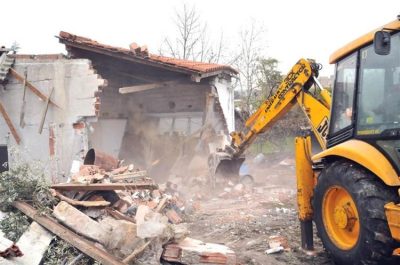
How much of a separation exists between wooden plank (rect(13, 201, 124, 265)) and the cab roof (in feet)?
11.8

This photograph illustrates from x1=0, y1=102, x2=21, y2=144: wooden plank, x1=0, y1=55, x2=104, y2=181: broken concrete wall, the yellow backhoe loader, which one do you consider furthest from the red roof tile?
the yellow backhoe loader

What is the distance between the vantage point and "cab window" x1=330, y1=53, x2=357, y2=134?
4918mm

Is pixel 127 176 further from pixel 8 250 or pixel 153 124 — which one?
pixel 153 124

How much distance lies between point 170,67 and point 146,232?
240 inches

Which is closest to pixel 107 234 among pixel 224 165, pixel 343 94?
pixel 343 94

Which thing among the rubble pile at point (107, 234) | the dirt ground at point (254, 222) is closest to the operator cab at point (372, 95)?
the dirt ground at point (254, 222)

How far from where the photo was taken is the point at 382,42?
13.2 ft

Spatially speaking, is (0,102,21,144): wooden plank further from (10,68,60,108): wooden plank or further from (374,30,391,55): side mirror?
(374,30,391,55): side mirror

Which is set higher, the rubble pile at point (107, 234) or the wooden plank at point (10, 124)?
the wooden plank at point (10, 124)

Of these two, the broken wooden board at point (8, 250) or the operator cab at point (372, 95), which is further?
the broken wooden board at point (8, 250)

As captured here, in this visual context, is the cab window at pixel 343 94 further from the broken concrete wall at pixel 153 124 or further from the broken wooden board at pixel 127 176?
the broken concrete wall at pixel 153 124

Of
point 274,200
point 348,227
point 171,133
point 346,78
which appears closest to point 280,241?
point 348,227

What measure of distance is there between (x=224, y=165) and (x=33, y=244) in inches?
242

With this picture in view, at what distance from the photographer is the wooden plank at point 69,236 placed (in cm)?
496
